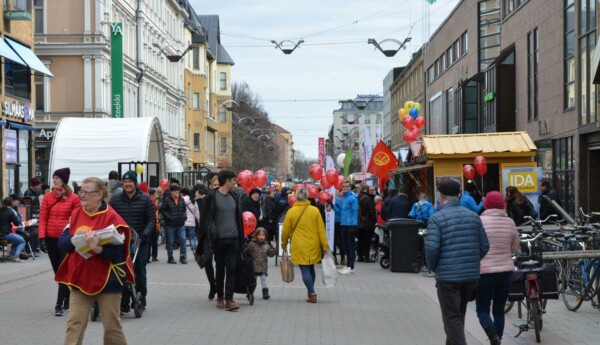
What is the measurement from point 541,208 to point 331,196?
14.4 ft

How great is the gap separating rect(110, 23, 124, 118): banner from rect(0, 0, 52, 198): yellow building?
429 inches

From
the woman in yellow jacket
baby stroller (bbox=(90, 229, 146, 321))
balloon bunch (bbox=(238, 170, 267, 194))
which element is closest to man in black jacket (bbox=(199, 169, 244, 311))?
baby stroller (bbox=(90, 229, 146, 321))

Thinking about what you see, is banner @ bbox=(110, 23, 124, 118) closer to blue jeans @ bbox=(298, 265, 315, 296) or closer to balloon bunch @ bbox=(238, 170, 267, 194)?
balloon bunch @ bbox=(238, 170, 267, 194)

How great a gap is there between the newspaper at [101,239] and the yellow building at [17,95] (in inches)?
855

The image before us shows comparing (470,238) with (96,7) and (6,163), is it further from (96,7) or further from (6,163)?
(96,7)

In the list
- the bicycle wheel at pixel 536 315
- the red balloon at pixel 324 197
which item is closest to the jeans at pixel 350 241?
the red balloon at pixel 324 197

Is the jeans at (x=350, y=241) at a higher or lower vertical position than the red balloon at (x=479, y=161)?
lower

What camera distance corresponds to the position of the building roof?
22.2 m

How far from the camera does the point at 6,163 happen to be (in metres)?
30.2

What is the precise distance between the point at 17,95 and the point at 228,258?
2099 centimetres

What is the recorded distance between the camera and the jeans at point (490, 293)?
358 inches

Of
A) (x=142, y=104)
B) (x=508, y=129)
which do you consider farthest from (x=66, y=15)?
(x=508, y=129)

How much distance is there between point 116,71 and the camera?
4406 centimetres

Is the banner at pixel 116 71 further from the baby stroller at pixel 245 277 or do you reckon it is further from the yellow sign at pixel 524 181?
the baby stroller at pixel 245 277
